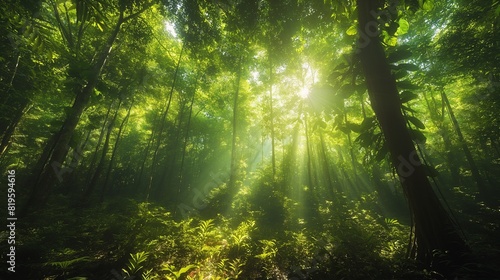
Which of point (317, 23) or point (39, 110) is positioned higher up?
point (39, 110)

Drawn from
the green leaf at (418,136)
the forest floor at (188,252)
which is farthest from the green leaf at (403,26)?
the forest floor at (188,252)

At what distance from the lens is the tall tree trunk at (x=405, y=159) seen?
2.55 metres

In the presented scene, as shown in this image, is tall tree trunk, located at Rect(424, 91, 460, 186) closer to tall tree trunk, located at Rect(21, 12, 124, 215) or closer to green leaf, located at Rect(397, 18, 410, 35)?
green leaf, located at Rect(397, 18, 410, 35)

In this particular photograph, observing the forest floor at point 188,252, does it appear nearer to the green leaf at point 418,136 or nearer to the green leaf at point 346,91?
the green leaf at point 418,136

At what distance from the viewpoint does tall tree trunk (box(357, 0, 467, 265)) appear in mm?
2547

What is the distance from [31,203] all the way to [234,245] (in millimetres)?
7872

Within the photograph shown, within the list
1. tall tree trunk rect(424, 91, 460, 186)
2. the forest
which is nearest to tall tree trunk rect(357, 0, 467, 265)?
the forest

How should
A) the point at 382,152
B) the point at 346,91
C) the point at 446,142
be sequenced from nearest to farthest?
1. the point at 382,152
2. the point at 346,91
3. the point at 446,142

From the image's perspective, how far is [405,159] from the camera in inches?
103

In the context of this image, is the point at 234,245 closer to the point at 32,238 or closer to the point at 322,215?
the point at 32,238

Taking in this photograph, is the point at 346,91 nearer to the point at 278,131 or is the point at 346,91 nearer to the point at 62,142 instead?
the point at 278,131

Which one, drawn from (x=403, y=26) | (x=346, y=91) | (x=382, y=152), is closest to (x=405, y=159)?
(x=382, y=152)

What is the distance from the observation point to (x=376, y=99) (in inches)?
107

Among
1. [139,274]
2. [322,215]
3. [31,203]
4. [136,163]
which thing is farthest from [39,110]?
[322,215]
